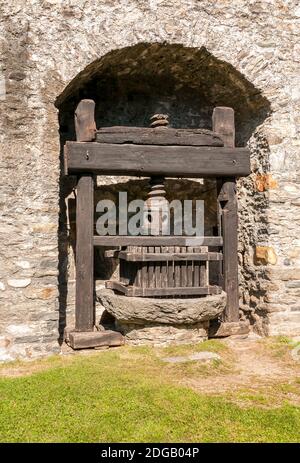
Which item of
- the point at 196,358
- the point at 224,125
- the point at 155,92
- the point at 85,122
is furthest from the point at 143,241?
the point at 155,92

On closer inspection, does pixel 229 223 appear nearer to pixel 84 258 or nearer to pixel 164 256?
pixel 164 256

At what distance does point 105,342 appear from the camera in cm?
522

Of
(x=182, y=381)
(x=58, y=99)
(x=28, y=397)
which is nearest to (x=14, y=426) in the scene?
(x=28, y=397)

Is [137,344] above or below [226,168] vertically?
below

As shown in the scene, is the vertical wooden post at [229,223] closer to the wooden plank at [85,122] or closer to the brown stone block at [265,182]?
the brown stone block at [265,182]

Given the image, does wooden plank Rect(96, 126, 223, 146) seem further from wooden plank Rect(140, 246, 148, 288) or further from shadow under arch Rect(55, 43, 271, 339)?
wooden plank Rect(140, 246, 148, 288)

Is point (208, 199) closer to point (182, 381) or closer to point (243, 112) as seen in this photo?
point (243, 112)

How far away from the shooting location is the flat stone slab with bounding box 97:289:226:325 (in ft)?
16.4

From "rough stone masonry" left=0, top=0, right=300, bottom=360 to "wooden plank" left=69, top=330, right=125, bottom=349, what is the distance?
0.74 ft

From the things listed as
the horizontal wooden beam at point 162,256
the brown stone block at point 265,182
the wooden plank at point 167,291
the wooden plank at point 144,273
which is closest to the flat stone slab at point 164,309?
the wooden plank at point 167,291

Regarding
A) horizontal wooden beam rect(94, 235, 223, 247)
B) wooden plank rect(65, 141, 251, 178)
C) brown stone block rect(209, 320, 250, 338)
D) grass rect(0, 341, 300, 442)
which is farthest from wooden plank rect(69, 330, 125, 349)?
wooden plank rect(65, 141, 251, 178)

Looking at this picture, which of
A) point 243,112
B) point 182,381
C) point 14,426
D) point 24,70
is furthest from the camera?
point 243,112

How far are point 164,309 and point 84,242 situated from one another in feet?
4.12
